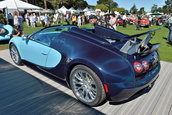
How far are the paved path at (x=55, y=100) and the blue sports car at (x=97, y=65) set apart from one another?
0.27 m

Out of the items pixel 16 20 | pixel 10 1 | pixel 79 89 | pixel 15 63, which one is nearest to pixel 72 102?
pixel 79 89

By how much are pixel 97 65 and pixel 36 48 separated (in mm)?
1793

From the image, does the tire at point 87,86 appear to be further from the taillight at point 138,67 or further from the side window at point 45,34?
the side window at point 45,34

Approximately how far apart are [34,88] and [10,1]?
49.7 ft

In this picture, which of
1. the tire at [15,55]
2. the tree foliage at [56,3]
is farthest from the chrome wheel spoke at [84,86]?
the tree foliage at [56,3]

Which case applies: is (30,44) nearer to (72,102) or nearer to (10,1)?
(72,102)

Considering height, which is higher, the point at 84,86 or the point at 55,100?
the point at 84,86

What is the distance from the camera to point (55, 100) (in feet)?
9.63

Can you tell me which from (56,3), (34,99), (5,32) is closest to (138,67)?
(34,99)

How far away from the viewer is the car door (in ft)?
10.8

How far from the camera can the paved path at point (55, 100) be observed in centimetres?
264

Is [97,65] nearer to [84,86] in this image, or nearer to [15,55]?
[84,86]

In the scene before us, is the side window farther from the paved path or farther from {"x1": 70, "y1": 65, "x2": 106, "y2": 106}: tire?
{"x1": 70, "y1": 65, "x2": 106, "y2": 106}: tire

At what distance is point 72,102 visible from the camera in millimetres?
2887
